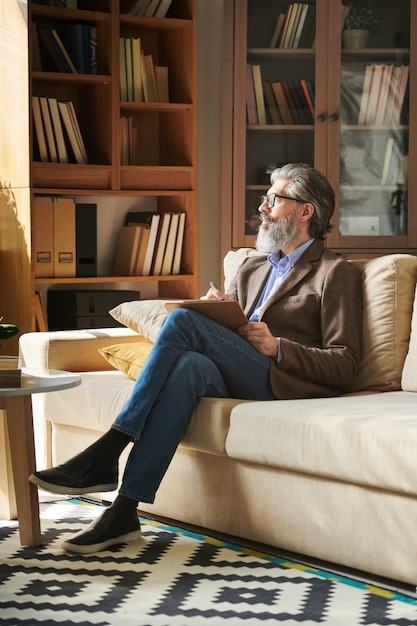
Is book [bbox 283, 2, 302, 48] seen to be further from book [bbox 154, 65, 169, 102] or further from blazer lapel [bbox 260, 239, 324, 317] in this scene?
blazer lapel [bbox 260, 239, 324, 317]

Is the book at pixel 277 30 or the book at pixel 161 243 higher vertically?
the book at pixel 277 30

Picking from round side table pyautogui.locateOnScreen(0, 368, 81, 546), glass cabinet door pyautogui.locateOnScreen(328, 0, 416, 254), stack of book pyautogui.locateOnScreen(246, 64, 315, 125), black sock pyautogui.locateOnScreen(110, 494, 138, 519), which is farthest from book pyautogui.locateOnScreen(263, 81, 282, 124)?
black sock pyautogui.locateOnScreen(110, 494, 138, 519)

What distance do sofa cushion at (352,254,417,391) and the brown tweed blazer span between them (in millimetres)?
45

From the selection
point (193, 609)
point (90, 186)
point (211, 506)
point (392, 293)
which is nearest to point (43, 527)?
point (211, 506)

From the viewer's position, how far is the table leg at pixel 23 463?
281 centimetres

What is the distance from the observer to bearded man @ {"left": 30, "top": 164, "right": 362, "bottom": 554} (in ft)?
9.19

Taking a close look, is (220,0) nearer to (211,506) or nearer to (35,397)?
(35,397)

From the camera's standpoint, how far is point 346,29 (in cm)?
479

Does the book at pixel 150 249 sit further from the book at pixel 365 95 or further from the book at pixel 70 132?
the book at pixel 365 95

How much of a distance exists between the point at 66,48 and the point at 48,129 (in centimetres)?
36

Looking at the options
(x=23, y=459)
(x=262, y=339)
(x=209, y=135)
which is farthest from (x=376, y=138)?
(x=23, y=459)

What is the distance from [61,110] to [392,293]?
6.31 feet

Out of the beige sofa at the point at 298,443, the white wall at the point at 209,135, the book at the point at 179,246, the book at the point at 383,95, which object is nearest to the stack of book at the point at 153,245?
the book at the point at 179,246

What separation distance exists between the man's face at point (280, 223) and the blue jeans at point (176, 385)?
45 centimetres
